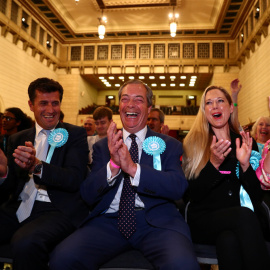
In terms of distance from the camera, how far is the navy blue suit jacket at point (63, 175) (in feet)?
6.69

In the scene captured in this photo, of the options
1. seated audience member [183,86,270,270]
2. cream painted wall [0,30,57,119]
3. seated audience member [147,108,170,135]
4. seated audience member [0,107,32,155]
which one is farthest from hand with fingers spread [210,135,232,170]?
cream painted wall [0,30,57,119]

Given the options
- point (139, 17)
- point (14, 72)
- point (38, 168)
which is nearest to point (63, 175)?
point (38, 168)

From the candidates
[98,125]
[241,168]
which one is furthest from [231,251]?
[98,125]

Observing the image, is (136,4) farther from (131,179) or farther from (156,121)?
(131,179)

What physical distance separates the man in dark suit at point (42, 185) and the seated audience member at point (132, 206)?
0.44 ft

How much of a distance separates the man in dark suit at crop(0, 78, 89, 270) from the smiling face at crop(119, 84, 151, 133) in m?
0.42

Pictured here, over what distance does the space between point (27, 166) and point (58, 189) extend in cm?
35

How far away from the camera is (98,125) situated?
508 centimetres

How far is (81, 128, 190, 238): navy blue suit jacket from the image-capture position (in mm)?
1877

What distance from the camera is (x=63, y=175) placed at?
2.06 meters

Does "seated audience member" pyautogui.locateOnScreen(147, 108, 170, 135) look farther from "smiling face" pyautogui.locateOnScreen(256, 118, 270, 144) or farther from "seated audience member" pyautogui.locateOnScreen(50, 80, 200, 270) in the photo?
"seated audience member" pyautogui.locateOnScreen(50, 80, 200, 270)

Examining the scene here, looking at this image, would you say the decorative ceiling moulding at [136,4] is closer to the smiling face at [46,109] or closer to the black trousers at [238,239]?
the smiling face at [46,109]

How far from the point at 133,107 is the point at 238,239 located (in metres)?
1.18

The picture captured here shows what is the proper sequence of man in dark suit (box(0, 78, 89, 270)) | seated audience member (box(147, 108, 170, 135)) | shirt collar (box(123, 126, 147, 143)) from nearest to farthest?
man in dark suit (box(0, 78, 89, 270)), shirt collar (box(123, 126, 147, 143)), seated audience member (box(147, 108, 170, 135))
